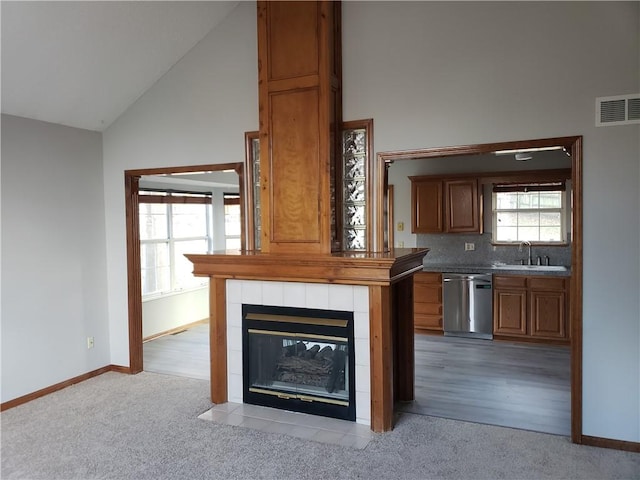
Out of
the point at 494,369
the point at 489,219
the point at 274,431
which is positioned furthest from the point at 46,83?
the point at 489,219

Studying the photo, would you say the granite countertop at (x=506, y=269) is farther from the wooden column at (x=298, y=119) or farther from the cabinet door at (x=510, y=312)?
the wooden column at (x=298, y=119)

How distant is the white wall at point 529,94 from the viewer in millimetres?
3100

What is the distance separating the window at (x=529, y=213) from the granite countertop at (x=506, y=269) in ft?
1.29

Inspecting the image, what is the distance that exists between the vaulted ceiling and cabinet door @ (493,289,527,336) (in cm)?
438

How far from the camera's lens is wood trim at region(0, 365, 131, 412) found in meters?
3.98

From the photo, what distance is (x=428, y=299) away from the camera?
20.6 feet

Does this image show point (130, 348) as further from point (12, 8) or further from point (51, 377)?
point (12, 8)

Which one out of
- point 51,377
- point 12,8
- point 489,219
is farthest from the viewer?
point 489,219

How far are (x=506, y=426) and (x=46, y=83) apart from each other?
4.38m

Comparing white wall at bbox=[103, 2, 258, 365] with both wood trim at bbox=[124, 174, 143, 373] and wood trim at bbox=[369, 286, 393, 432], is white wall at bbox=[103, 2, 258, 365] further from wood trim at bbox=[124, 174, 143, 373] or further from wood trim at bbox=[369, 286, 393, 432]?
wood trim at bbox=[369, 286, 393, 432]

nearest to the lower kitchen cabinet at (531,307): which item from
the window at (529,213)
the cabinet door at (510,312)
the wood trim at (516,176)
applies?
the cabinet door at (510,312)

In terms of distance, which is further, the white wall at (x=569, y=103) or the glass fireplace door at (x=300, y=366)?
the glass fireplace door at (x=300, y=366)

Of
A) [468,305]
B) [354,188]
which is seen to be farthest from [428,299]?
[354,188]

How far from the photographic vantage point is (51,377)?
4328mm
